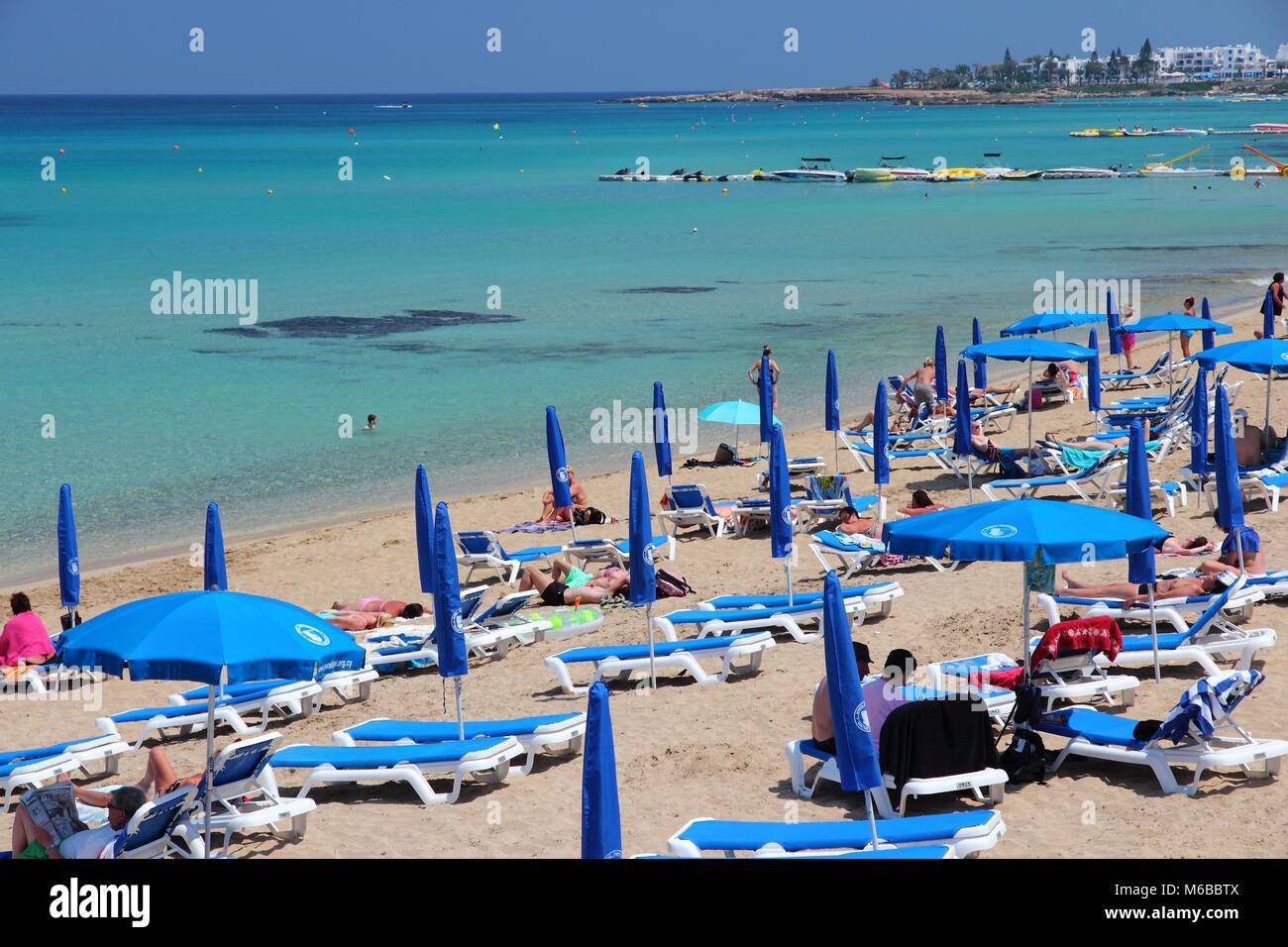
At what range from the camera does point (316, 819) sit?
7.59 metres

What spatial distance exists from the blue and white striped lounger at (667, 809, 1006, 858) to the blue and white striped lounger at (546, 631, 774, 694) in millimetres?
3280

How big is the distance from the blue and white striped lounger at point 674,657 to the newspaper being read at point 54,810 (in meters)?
3.55

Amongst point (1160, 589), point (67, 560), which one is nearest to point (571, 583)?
point (67, 560)

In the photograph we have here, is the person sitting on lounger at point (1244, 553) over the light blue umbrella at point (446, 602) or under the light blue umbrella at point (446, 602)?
under

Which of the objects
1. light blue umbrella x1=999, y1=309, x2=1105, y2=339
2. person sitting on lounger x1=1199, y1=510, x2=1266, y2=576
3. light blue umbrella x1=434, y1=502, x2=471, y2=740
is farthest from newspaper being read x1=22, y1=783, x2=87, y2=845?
light blue umbrella x1=999, y1=309, x2=1105, y2=339

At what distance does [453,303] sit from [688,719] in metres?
27.5

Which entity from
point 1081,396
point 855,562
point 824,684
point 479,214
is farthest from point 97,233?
point 824,684

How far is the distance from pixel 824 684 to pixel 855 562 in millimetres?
4554

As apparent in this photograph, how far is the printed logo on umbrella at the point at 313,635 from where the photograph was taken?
666cm

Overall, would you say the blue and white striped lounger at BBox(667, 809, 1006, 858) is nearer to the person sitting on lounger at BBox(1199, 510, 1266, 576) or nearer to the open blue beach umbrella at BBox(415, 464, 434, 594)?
the open blue beach umbrella at BBox(415, 464, 434, 594)

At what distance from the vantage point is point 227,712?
9.51 metres

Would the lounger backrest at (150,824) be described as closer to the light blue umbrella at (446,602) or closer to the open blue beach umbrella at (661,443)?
→ the light blue umbrella at (446,602)

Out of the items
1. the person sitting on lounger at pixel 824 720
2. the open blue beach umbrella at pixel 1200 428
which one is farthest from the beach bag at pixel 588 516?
the person sitting on lounger at pixel 824 720
